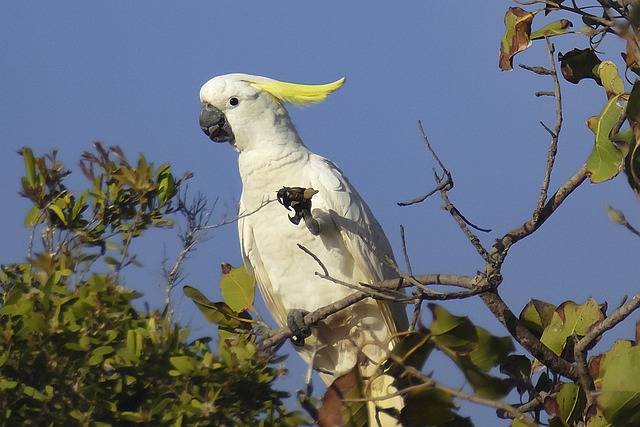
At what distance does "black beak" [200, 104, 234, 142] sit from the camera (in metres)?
3.83

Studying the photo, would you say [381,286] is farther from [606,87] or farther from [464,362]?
[606,87]

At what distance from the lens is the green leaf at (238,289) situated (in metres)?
2.95

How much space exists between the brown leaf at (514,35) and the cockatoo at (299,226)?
3.91 feet

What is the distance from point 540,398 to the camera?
2.14 m

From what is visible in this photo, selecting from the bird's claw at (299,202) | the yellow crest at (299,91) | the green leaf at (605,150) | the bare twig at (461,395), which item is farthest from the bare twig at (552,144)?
the yellow crest at (299,91)

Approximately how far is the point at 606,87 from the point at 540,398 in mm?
807

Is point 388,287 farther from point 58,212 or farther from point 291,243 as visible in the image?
point 291,243

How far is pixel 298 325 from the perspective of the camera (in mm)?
3420

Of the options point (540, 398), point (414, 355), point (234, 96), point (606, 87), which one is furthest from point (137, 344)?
point (234, 96)

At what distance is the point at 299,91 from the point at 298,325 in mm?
1065

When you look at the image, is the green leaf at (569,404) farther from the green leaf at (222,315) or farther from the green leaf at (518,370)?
the green leaf at (222,315)

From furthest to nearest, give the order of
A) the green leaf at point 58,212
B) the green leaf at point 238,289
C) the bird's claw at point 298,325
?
the bird's claw at point 298,325 < the green leaf at point 238,289 < the green leaf at point 58,212

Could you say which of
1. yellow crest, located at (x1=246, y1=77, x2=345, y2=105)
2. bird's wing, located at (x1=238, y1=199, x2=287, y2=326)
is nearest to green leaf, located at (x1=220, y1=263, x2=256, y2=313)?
bird's wing, located at (x1=238, y1=199, x2=287, y2=326)

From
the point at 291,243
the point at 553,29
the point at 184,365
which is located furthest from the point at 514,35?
the point at 291,243
